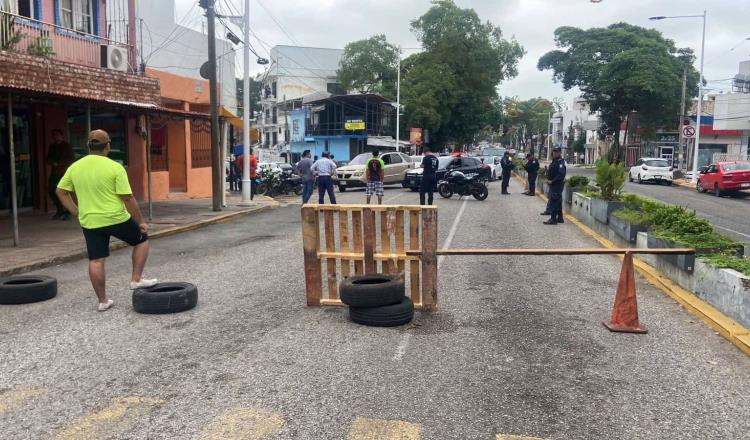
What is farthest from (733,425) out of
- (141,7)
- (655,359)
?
(141,7)

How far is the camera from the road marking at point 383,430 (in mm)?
3861

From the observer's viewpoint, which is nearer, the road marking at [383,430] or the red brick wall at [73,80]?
the road marking at [383,430]

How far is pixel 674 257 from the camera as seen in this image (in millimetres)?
8266

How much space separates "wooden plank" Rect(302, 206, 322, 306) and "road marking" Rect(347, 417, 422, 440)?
2880 mm

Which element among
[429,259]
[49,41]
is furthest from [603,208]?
[49,41]

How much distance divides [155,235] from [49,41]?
17.5 ft

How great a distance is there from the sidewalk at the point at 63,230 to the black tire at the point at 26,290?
1537 millimetres

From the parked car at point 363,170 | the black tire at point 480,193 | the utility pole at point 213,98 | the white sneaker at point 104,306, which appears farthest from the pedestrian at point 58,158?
the parked car at point 363,170

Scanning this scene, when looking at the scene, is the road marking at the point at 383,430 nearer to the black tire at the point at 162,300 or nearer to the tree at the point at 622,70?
the black tire at the point at 162,300

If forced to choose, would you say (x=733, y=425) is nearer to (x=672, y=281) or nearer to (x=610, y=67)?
(x=672, y=281)

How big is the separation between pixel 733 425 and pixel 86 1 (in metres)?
17.0

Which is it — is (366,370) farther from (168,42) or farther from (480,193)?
(168,42)

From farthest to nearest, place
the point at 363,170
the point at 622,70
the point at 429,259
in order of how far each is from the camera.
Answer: the point at 622,70
the point at 363,170
the point at 429,259

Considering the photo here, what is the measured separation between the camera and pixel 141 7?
24.1 metres
